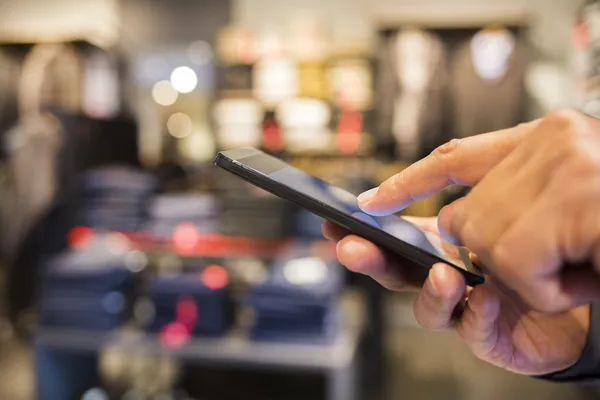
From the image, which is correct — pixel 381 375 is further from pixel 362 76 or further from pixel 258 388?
pixel 362 76

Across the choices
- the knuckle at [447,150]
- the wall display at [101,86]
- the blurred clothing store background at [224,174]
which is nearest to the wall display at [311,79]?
the blurred clothing store background at [224,174]

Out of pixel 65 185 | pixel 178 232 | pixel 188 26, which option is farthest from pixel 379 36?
pixel 65 185

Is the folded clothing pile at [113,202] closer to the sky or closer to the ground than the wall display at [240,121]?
closer to the ground

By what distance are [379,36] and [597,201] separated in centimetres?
278

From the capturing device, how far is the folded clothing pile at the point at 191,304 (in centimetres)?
139

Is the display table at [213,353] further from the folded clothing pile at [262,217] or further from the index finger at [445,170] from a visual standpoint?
the index finger at [445,170]

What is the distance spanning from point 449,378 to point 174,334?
4.27 feet

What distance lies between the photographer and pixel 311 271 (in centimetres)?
140

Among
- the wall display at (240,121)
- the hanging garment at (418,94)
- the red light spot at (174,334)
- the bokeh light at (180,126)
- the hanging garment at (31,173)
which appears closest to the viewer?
the red light spot at (174,334)

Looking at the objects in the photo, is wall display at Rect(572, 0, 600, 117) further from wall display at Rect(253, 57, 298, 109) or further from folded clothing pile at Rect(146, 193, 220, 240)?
wall display at Rect(253, 57, 298, 109)

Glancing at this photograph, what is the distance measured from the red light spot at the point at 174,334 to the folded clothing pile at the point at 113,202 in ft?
2.24

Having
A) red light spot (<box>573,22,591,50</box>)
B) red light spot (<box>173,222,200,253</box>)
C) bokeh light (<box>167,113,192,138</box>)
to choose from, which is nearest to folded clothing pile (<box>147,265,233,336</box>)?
red light spot (<box>173,222,200,253</box>)

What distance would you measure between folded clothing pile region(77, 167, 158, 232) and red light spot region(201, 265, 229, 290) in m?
0.62

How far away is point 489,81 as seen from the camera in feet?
9.30
